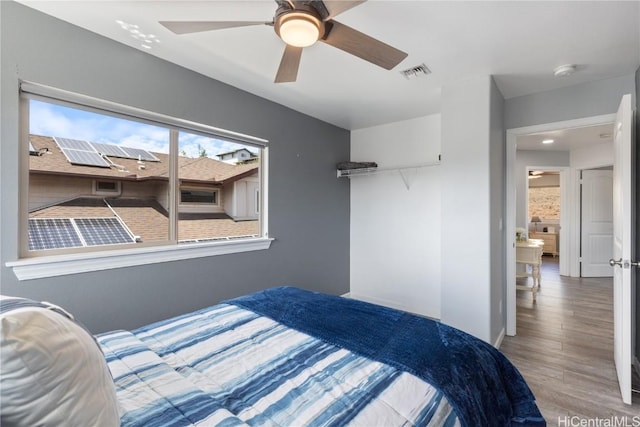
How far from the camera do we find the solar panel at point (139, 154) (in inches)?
88.4

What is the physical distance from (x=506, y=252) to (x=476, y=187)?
0.97 metres

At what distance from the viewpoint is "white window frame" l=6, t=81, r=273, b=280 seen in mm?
1749

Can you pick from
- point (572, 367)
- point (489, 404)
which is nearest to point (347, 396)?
point (489, 404)

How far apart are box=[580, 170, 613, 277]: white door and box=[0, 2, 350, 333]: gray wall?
4.70 meters

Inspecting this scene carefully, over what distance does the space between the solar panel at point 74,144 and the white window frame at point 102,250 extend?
0.54ft

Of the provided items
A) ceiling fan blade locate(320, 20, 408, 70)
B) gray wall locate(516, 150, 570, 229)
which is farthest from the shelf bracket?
gray wall locate(516, 150, 570, 229)

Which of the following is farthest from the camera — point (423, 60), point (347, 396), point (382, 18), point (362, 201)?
point (362, 201)

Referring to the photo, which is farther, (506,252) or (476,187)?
(506,252)

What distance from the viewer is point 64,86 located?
185 centimetres

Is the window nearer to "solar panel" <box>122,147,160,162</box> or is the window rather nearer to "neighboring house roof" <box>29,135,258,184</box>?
"neighboring house roof" <box>29,135,258,184</box>

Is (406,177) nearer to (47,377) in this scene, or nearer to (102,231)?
(102,231)

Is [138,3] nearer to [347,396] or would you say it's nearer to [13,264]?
[13,264]

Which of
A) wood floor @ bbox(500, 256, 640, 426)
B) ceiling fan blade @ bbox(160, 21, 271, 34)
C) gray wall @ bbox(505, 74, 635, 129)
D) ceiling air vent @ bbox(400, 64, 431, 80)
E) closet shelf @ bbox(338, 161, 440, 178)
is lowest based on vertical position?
wood floor @ bbox(500, 256, 640, 426)

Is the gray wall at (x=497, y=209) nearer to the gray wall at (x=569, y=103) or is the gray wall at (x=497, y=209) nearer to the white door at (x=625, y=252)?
the gray wall at (x=569, y=103)
